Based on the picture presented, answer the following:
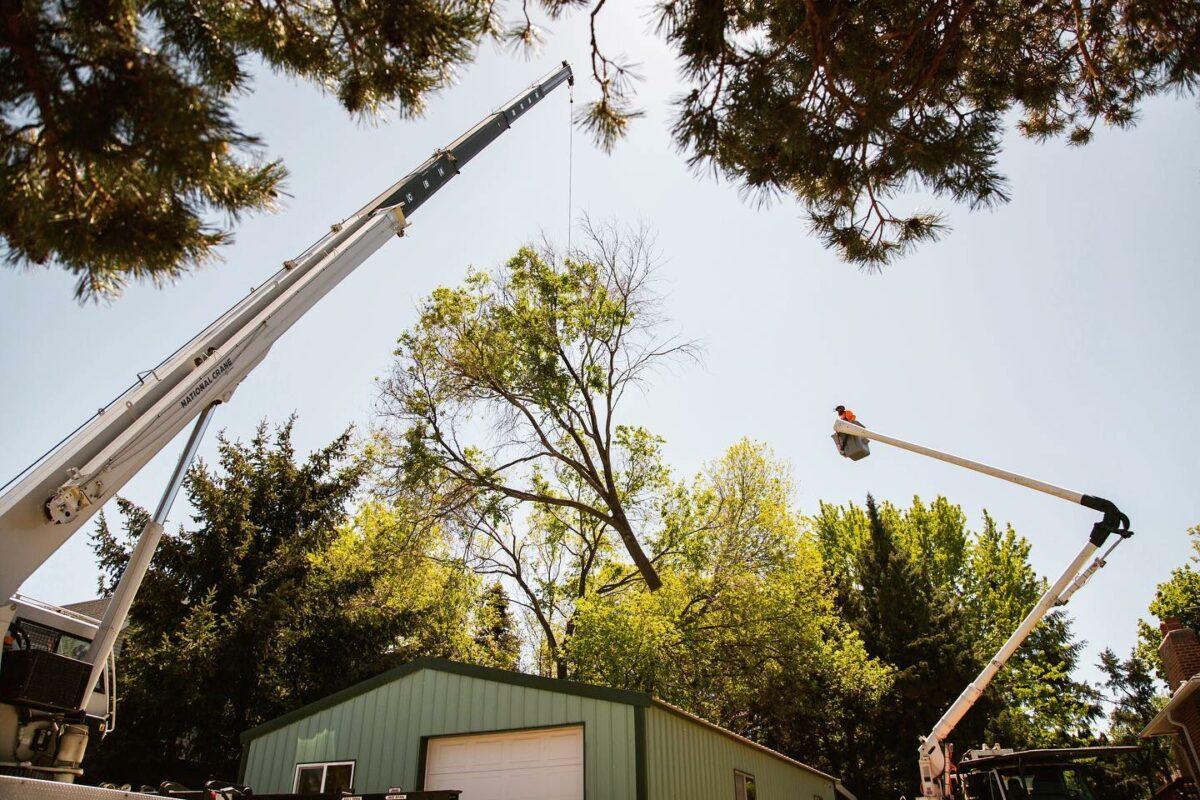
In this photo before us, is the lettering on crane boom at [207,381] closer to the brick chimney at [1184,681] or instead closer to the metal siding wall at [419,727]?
the metal siding wall at [419,727]

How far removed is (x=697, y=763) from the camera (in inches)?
400

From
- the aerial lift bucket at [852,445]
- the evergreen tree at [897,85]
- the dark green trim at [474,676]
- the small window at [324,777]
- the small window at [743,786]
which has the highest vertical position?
the evergreen tree at [897,85]

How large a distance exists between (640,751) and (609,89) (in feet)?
24.9

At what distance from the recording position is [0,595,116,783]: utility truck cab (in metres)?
5.40

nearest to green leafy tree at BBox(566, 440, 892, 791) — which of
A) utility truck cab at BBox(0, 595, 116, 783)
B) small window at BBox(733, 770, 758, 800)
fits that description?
small window at BBox(733, 770, 758, 800)

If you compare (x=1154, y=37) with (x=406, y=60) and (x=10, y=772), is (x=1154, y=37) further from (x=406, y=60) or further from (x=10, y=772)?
(x=10, y=772)

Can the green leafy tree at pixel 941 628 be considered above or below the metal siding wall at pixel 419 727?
above

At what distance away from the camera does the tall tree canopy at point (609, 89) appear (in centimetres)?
252

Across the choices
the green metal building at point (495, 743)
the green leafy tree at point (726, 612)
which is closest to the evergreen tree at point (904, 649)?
the green leafy tree at point (726, 612)

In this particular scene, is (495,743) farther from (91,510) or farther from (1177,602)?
(1177,602)

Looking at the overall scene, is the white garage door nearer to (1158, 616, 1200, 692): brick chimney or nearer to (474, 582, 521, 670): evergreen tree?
(474, 582, 521, 670): evergreen tree

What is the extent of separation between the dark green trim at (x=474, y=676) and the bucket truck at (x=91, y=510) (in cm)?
469

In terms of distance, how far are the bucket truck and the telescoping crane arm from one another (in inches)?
0.4

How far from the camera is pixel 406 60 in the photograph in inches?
134
